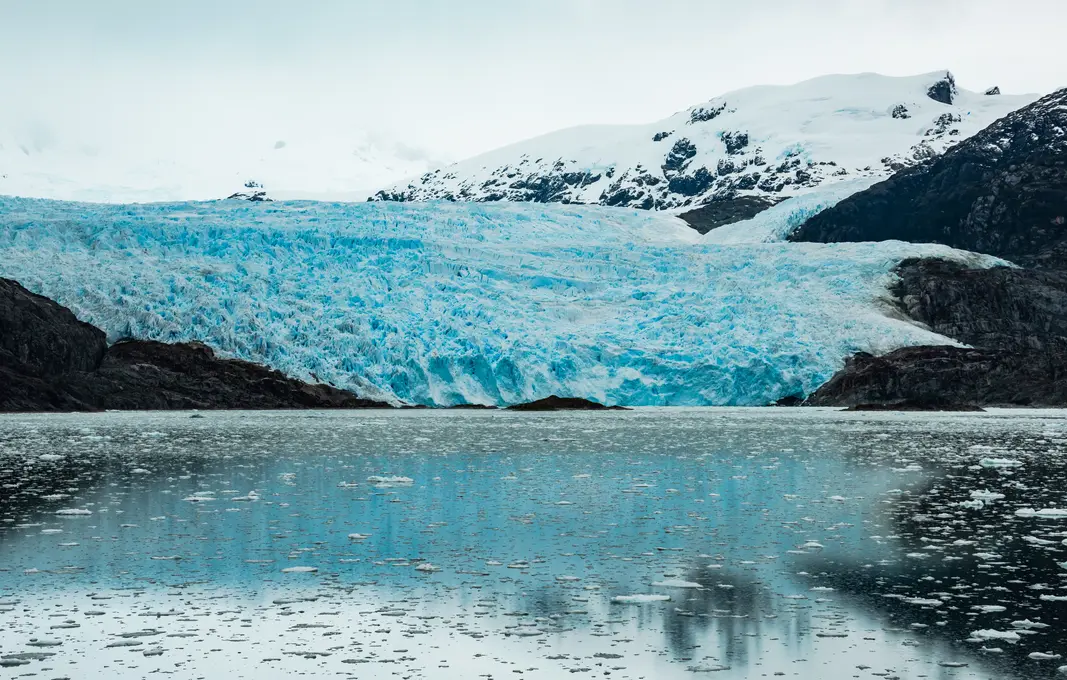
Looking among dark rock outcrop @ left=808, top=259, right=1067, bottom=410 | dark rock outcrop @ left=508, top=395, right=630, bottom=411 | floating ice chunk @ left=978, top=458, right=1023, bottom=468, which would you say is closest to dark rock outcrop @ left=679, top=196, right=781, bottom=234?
dark rock outcrop @ left=808, top=259, right=1067, bottom=410

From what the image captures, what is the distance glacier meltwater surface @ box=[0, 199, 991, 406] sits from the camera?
38781 mm

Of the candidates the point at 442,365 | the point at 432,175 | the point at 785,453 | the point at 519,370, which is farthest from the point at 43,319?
the point at 432,175

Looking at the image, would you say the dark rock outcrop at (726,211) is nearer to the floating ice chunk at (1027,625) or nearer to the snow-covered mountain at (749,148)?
the snow-covered mountain at (749,148)

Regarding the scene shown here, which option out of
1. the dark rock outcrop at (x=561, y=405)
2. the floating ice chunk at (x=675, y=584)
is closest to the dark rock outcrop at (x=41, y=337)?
the dark rock outcrop at (x=561, y=405)

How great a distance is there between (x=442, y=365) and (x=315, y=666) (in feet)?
111

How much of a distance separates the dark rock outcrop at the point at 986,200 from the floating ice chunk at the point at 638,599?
6081 cm

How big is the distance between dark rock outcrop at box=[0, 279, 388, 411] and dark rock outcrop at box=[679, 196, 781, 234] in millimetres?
49318

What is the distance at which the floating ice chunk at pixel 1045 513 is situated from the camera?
35.3 feet

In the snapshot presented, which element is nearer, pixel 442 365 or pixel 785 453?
pixel 785 453

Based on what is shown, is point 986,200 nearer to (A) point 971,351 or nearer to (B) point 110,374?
(A) point 971,351

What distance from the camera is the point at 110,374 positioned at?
36438 mm

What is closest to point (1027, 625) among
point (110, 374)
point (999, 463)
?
point (999, 463)

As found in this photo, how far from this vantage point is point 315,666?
566 cm

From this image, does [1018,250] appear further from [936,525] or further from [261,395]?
[936,525]
